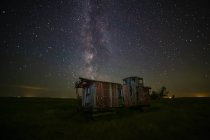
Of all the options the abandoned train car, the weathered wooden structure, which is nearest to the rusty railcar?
the abandoned train car

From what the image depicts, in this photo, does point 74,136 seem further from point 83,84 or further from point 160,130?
point 83,84

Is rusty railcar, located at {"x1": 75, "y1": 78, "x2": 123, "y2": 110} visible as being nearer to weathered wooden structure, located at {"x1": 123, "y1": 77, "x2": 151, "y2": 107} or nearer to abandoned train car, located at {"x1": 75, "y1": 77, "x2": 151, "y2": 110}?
abandoned train car, located at {"x1": 75, "y1": 77, "x2": 151, "y2": 110}

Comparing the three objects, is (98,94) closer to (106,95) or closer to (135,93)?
(106,95)

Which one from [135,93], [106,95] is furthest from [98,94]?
[135,93]

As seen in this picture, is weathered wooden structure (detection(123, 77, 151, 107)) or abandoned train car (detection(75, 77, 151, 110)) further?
weathered wooden structure (detection(123, 77, 151, 107))

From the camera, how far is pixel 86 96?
20.0m

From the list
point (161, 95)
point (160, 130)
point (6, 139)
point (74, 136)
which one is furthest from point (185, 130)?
point (161, 95)

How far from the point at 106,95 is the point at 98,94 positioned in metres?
1.47

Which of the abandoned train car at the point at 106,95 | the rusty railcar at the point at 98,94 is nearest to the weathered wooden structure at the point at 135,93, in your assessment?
the abandoned train car at the point at 106,95

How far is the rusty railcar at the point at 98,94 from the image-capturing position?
740 inches

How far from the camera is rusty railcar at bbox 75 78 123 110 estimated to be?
61.7 ft

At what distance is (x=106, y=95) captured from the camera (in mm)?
20062

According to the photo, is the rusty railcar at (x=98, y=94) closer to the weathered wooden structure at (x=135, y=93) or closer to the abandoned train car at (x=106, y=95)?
the abandoned train car at (x=106, y=95)

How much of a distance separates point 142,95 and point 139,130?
46.7ft
